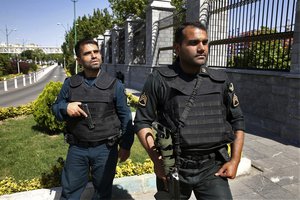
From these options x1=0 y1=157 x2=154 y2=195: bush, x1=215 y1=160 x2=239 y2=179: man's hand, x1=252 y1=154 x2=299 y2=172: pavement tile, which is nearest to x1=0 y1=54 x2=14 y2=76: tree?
x1=0 y1=157 x2=154 y2=195: bush

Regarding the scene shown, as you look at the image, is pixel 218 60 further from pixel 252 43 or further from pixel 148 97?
pixel 148 97

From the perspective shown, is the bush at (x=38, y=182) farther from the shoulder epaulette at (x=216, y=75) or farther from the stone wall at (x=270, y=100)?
A: the stone wall at (x=270, y=100)

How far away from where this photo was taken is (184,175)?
2.16 meters

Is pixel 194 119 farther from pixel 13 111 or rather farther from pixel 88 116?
pixel 13 111

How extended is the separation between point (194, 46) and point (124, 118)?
1.17 m

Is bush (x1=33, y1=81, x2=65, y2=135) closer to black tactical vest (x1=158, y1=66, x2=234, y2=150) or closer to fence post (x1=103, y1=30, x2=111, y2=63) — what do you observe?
black tactical vest (x1=158, y1=66, x2=234, y2=150)

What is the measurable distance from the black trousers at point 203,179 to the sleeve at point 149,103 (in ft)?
1.35

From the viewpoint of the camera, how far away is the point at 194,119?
2129mm

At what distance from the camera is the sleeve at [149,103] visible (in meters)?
2.20

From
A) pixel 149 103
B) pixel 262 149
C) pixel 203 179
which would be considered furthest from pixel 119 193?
pixel 262 149

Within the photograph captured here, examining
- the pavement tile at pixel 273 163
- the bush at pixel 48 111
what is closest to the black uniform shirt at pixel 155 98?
the pavement tile at pixel 273 163

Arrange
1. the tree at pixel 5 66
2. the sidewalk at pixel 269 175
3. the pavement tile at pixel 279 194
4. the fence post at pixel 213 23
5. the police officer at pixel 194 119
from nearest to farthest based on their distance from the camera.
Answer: the police officer at pixel 194 119
the pavement tile at pixel 279 194
the sidewalk at pixel 269 175
the fence post at pixel 213 23
the tree at pixel 5 66

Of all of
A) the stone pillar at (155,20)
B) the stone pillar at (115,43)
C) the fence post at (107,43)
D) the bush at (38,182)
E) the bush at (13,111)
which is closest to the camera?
the bush at (38,182)

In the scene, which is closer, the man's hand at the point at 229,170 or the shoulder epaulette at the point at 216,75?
the man's hand at the point at 229,170
